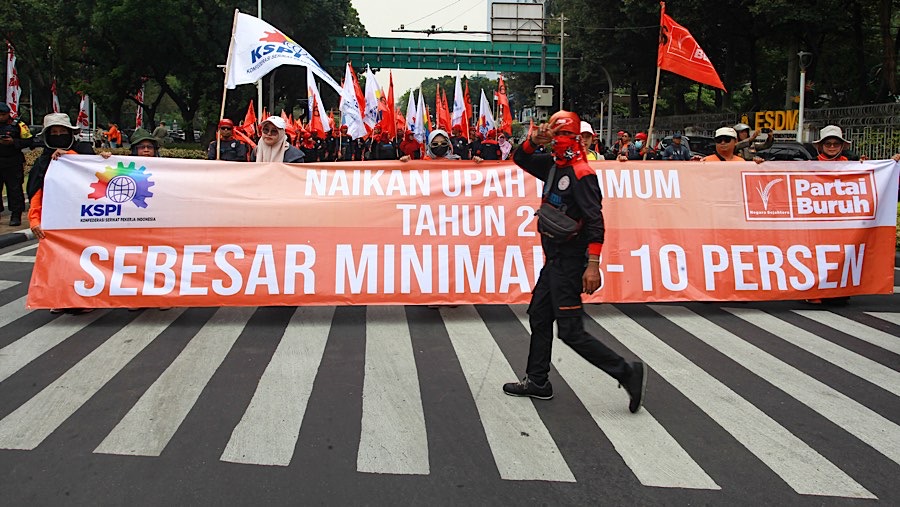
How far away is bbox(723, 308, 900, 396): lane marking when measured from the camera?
18.5 ft

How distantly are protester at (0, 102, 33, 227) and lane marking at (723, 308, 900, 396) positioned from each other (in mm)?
10682

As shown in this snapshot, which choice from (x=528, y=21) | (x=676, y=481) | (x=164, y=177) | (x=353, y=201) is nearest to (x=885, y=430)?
(x=676, y=481)

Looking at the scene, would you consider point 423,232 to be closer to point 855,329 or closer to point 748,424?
point 748,424

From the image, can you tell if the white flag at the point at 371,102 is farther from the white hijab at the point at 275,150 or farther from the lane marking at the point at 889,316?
the lane marking at the point at 889,316

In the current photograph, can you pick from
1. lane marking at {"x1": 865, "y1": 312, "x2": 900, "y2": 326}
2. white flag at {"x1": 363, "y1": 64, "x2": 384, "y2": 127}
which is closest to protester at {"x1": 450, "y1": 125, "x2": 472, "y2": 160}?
white flag at {"x1": 363, "y1": 64, "x2": 384, "y2": 127}

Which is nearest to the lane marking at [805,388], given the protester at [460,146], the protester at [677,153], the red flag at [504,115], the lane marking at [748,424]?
the lane marking at [748,424]

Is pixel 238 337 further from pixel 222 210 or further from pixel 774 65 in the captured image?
pixel 774 65

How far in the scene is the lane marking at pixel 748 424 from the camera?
153 inches

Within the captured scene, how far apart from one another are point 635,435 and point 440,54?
226 ft

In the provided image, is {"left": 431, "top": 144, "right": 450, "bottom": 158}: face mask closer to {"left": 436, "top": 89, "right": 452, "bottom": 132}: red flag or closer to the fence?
{"left": 436, "top": 89, "right": 452, "bottom": 132}: red flag

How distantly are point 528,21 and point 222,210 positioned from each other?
32.2 m

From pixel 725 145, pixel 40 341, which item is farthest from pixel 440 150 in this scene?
pixel 40 341

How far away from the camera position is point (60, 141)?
26.0ft

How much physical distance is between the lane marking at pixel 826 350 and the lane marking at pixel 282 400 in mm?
3841
